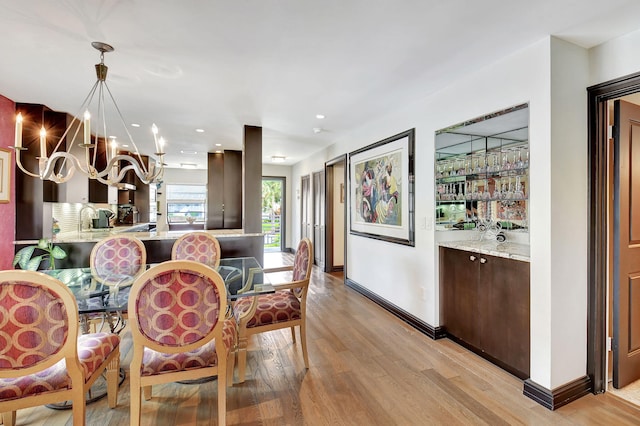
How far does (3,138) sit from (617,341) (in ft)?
19.4

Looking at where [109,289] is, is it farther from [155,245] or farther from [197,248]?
[155,245]

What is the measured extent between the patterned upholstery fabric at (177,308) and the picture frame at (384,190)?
2.41 m

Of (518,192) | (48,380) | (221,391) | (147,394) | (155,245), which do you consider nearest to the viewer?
(48,380)

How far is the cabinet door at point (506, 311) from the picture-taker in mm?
2293

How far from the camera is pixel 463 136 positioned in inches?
124

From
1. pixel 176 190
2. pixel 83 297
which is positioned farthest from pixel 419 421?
pixel 176 190

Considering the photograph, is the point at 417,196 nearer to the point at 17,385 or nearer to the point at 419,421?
the point at 419,421

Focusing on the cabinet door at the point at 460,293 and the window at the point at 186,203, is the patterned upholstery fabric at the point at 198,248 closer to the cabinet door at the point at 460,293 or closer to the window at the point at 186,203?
the cabinet door at the point at 460,293

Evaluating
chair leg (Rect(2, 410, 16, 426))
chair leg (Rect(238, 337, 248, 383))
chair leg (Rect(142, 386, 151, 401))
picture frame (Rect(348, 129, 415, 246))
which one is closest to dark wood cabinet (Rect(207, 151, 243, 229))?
picture frame (Rect(348, 129, 415, 246))

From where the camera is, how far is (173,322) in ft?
5.29

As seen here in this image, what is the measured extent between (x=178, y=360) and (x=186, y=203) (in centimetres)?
790

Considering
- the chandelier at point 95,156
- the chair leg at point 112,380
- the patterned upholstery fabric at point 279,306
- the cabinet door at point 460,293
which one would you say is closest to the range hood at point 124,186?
the chandelier at point 95,156

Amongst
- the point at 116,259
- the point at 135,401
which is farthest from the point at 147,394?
the point at 116,259

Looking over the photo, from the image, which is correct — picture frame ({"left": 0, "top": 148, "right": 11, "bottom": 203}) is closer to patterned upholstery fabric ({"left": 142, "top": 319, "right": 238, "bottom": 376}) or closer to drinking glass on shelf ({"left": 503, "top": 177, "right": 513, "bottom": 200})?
patterned upholstery fabric ({"left": 142, "top": 319, "right": 238, "bottom": 376})
